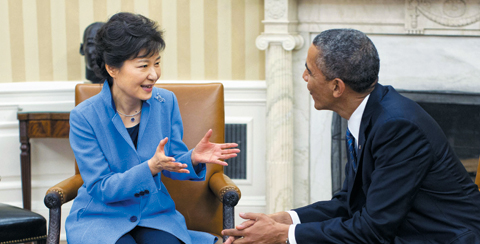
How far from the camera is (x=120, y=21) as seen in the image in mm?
1746

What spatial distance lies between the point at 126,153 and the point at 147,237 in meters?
0.31

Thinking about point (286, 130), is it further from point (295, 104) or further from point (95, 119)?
point (95, 119)

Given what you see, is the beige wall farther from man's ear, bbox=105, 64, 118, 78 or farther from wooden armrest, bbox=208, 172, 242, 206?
man's ear, bbox=105, 64, 118, 78

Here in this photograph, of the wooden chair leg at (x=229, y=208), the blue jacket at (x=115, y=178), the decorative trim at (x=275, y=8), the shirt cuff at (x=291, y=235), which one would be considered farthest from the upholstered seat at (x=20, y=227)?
the decorative trim at (x=275, y=8)

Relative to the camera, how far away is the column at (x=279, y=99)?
10.5 feet

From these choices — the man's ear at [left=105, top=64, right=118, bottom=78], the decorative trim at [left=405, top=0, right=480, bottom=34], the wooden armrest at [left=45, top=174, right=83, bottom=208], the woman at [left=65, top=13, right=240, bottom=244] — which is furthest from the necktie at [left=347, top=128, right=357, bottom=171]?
the decorative trim at [left=405, top=0, right=480, bottom=34]

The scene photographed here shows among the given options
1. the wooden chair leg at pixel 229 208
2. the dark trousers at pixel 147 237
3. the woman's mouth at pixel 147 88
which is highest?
the woman's mouth at pixel 147 88

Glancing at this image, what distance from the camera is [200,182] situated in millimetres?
2172

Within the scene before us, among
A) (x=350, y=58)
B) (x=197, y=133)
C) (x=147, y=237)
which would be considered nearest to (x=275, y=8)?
(x=197, y=133)

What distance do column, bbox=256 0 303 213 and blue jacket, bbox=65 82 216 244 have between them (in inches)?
58.0

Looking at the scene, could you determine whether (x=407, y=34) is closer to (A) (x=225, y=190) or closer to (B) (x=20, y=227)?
(A) (x=225, y=190)

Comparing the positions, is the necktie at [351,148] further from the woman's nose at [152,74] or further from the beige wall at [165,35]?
the beige wall at [165,35]

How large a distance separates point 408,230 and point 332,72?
1.71 ft

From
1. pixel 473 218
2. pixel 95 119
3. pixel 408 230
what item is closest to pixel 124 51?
pixel 95 119
